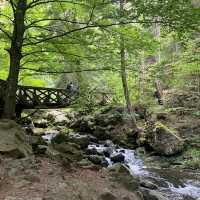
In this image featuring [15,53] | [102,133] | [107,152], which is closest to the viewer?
[15,53]

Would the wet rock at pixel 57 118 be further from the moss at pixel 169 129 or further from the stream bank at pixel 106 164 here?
the moss at pixel 169 129

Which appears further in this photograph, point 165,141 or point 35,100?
point 35,100

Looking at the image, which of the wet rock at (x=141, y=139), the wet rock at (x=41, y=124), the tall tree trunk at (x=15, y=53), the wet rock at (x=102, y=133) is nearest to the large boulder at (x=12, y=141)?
the tall tree trunk at (x=15, y=53)

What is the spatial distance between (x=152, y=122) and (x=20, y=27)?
9001mm

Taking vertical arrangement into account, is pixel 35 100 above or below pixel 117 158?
above

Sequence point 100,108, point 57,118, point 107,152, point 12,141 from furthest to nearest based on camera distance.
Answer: point 57,118, point 100,108, point 107,152, point 12,141

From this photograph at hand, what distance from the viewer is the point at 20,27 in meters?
10.2

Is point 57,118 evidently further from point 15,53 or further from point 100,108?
point 15,53

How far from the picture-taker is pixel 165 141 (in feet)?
50.4

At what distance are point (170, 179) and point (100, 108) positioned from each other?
9175mm

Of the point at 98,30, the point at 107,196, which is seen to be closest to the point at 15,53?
the point at 98,30

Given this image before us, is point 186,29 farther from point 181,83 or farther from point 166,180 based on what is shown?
point 181,83

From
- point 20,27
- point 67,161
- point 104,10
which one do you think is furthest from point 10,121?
point 104,10

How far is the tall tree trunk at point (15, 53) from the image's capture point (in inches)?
395
